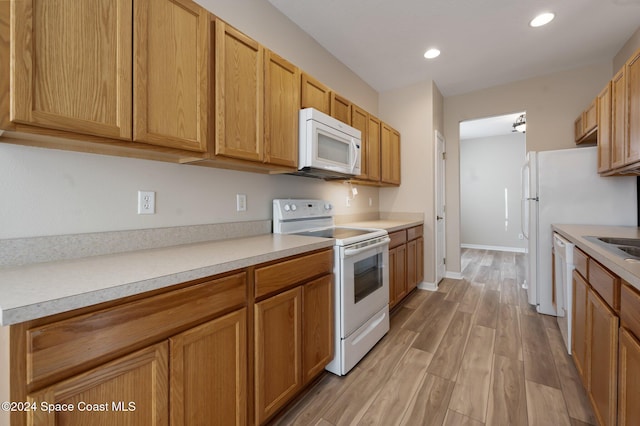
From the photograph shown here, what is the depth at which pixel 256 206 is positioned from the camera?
2.02 m

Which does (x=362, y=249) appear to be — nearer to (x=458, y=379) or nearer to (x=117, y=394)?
(x=458, y=379)

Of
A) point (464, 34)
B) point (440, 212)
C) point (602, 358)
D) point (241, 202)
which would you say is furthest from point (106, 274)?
point (440, 212)

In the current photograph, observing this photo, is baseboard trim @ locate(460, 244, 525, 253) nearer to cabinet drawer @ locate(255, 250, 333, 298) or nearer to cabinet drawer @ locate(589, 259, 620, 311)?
cabinet drawer @ locate(589, 259, 620, 311)

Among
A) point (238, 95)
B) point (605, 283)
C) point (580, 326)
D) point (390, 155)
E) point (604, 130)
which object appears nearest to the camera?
point (605, 283)

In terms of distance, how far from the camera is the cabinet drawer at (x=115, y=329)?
2.26 feet

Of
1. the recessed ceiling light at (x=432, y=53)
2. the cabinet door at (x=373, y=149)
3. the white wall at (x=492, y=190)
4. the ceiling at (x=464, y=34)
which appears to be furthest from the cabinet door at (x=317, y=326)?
the white wall at (x=492, y=190)

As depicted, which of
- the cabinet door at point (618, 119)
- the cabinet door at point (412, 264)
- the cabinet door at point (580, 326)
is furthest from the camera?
the cabinet door at point (412, 264)

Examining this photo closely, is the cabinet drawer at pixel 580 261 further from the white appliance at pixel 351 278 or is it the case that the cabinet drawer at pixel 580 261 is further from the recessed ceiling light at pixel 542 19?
the recessed ceiling light at pixel 542 19

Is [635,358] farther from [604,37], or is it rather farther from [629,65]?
[604,37]

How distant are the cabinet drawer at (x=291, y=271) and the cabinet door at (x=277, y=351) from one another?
5cm

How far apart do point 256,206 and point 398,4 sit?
1936 millimetres

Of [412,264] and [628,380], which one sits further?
[412,264]

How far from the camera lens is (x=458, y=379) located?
1750mm

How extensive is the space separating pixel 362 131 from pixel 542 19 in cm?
175
